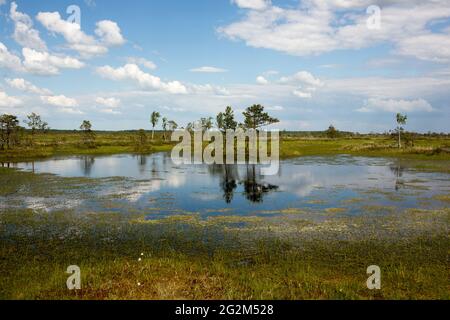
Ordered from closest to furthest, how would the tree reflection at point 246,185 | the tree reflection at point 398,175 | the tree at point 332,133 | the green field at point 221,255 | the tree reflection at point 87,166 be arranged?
1. the green field at point 221,255
2. the tree reflection at point 246,185
3. the tree reflection at point 398,175
4. the tree reflection at point 87,166
5. the tree at point 332,133

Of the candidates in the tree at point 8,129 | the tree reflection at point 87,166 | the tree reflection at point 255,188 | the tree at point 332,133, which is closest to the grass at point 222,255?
the tree reflection at point 255,188

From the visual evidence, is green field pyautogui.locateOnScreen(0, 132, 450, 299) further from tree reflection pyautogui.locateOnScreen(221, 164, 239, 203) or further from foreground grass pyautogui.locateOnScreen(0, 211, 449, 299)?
tree reflection pyautogui.locateOnScreen(221, 164, 239, 203)

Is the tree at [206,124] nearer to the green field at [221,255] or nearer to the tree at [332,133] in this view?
the tree at [332,133]

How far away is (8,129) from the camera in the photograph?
84.3 meters

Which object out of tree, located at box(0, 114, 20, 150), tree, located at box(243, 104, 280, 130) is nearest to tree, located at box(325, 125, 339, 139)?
tree, located at box(243, 104, 280, 130)

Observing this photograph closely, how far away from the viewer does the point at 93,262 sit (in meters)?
15.2

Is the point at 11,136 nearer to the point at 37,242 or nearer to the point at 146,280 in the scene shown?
the point at 37,242

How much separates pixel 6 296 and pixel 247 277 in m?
8.08

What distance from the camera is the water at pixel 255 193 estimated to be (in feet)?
88.3

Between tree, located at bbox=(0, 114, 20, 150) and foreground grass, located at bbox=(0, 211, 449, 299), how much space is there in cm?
7310

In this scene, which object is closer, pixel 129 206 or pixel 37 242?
pixel 37 242

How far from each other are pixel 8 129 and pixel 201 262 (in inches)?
3394

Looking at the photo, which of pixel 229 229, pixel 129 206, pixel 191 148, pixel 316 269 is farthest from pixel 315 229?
pixel 191 148

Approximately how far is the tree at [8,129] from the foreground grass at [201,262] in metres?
73.1
